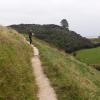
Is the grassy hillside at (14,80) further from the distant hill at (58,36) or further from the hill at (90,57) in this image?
the distant hill at (58,36)

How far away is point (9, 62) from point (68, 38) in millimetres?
48177

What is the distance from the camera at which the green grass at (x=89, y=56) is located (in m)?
52.4

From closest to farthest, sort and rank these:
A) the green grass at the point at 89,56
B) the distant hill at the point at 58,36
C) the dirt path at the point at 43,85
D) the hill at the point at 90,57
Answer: the dirt path at the point at 43,85, the hill at the point at 90,57, the green grass at the point at 89,56, the distant hill at the point at 58,36

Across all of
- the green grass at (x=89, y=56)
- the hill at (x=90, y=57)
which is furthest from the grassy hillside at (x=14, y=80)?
the green grass at (x=89, y=56)

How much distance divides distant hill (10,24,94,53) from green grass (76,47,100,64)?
9.38ft

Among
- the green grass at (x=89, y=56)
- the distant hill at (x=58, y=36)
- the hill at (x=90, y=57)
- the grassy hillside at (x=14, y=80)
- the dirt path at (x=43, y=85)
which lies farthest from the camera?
the distant hill at (x=58, y=36)

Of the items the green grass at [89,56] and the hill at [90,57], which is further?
the green grass at [89,56]

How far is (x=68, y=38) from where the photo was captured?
220ft

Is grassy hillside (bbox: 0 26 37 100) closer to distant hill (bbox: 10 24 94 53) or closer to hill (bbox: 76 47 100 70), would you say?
hill (bbox: 76 47 100 70)

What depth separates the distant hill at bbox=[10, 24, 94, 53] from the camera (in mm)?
63272

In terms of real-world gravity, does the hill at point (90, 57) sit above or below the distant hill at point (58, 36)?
below

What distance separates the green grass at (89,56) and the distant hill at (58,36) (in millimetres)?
2860

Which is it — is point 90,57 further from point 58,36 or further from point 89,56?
point 58,36

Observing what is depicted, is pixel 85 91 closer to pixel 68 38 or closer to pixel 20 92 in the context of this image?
pixel 20 92
